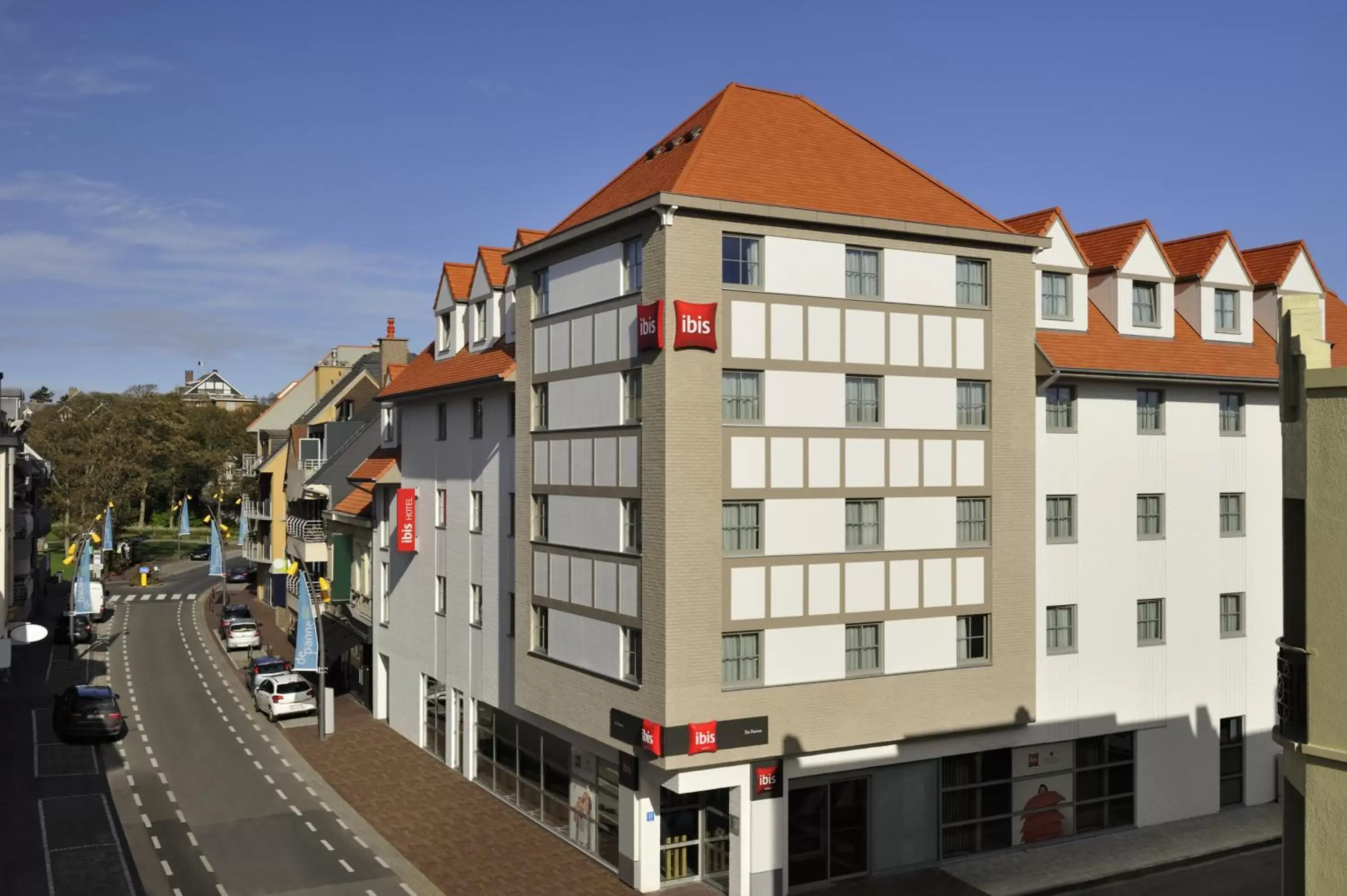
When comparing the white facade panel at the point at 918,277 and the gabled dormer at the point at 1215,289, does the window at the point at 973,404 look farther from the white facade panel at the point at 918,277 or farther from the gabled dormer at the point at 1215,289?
the gabled dormer at the point at 1215,289

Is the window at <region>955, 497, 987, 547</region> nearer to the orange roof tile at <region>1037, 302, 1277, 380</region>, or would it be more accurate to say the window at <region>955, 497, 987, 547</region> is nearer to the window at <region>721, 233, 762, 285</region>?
the orange roof tile at <region>1037, 302, 1277, 380</region>

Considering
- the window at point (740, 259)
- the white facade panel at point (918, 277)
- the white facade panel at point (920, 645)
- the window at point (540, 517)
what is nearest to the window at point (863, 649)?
the white facade panel at point (920, 645)

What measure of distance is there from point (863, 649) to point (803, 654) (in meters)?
1.59

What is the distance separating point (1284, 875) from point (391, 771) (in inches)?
1104

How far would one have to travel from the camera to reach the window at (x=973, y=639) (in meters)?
26.8

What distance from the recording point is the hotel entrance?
2562cm

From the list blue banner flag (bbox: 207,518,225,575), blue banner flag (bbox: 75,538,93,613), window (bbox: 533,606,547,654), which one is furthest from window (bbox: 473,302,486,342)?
blue banner flag (bbox: 207,518,225,575)

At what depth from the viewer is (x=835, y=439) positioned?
25.2 m

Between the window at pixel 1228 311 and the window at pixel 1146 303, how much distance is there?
93.8 inches

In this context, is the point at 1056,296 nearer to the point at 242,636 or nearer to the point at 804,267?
the point at 804,267

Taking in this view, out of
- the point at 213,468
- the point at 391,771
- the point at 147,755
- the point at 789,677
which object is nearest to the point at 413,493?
the point at 391,771

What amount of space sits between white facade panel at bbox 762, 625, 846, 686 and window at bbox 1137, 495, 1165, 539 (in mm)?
9806

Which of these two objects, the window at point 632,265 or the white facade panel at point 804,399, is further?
the window at point 632,265

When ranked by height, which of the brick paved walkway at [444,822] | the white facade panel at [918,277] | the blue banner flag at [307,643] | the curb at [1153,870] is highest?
the white facade panel at [918,277]
